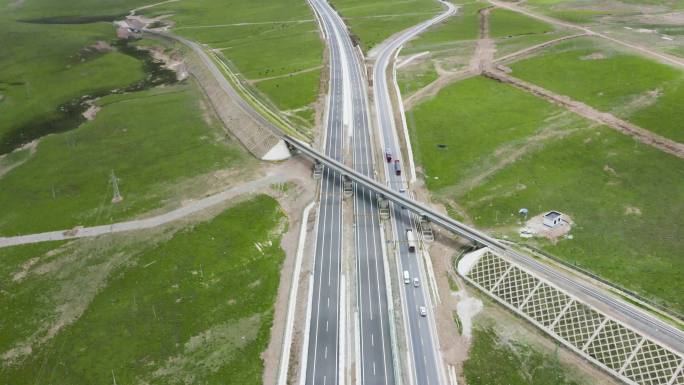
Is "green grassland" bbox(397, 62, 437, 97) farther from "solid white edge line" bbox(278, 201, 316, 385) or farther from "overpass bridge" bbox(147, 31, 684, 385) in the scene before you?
"overpass bridge" bbox(147, 31, 684, 385)

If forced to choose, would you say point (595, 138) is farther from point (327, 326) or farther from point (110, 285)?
point (110, 285)

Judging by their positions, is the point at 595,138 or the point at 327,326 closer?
the point at 327,326

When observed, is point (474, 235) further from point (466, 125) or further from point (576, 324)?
point (466, 125)

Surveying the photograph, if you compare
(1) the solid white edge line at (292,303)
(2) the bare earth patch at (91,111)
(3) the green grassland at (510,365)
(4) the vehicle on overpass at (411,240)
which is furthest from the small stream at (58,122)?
(3) the green grassland at (510,365)

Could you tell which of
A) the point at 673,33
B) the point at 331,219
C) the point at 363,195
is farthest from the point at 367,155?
the point at 673,33

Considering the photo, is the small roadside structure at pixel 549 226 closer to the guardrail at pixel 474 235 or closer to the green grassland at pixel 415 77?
the guardrail at pixel 474 235

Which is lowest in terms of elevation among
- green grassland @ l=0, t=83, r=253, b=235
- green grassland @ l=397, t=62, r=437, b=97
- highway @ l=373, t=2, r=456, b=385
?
highway @ l=373, t=2, r=456, b=385

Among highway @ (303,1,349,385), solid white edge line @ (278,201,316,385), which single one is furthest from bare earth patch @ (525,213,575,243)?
solid white edge line @ (278,201,316,385)
